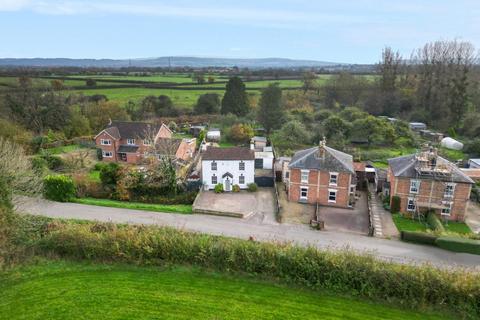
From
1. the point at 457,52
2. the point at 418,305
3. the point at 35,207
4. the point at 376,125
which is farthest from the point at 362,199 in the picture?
the point at 457,52

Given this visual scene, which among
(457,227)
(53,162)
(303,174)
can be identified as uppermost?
(303,174)

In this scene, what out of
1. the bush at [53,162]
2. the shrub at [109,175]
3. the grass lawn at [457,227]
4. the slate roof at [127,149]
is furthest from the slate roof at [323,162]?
the bush at [53,162]

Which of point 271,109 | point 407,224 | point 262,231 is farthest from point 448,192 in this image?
point 271,109

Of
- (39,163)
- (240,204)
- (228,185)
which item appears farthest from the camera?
(39,163)

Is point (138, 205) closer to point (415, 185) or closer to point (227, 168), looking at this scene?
point (227, 168)

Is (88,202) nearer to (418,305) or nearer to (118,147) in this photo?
(118,147)

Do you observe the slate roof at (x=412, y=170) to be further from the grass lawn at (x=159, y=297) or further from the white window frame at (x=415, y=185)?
the grass lawn at (x=159, y=297)
